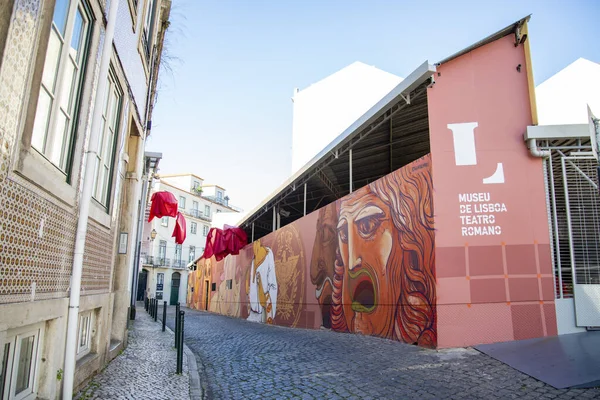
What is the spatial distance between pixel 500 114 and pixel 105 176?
677 centimetres

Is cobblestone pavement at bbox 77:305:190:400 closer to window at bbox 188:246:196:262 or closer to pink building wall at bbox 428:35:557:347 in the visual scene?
pink building wall at bbox 428:35:557:347

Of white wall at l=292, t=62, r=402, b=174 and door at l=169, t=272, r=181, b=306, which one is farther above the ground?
white wall at l=292, t=62, r=402, b=174

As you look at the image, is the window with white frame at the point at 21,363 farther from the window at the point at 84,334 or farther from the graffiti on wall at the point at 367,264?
the graffiti on wall at the point at 367,264

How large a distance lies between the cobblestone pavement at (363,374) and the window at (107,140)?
2.95 meters

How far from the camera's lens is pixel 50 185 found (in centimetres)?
359

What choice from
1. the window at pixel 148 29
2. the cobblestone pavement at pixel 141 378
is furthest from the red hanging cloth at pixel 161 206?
the cobblestone pavement at pixel 141 378

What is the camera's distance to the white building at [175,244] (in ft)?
165

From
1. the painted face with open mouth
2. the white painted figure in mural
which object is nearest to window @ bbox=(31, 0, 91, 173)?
the painted face with open mouth

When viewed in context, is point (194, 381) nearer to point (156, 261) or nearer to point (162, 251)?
point (156, 261)

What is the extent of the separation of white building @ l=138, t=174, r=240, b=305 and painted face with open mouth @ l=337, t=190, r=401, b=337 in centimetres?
3915

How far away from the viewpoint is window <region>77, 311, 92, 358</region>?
507cm

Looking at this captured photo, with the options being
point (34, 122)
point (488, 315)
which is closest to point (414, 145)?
point (488, 315)

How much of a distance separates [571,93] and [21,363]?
52.1 ft

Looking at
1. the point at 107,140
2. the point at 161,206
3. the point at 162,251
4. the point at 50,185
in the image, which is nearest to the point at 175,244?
the point at 162,251
